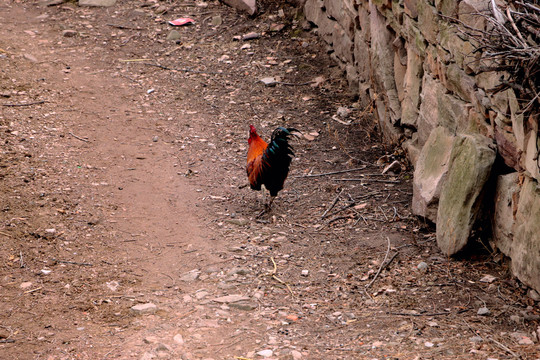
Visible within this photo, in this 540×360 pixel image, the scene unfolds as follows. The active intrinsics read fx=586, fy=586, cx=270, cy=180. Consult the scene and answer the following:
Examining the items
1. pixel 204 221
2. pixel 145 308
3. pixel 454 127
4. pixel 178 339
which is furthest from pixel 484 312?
pixel 204 221

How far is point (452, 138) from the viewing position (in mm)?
4258

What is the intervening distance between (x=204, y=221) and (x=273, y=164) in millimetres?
736

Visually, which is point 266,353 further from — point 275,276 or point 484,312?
point 484,312

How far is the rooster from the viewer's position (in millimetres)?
4766

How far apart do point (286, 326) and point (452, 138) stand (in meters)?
1.86

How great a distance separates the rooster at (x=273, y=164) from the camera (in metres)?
4.77

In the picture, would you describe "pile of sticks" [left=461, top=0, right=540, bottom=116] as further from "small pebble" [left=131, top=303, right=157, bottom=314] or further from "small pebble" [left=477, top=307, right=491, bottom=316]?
"small pebble" [left=131, top=303, right=157, bottom=314]

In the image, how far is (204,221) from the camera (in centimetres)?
482

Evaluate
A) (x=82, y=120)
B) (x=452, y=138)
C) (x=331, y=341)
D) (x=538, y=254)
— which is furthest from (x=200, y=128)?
(x=538, y=254)

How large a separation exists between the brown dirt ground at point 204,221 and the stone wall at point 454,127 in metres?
0.27

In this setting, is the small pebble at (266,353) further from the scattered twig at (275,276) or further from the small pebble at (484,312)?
the small pebble at (484,312)

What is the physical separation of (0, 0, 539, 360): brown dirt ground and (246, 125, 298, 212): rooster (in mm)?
251

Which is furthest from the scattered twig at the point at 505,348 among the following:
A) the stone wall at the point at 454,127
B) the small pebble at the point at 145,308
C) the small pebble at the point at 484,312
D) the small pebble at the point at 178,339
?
the small pebble at the point at 145,308

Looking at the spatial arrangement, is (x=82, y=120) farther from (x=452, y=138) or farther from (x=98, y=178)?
(x=452, y=138)
